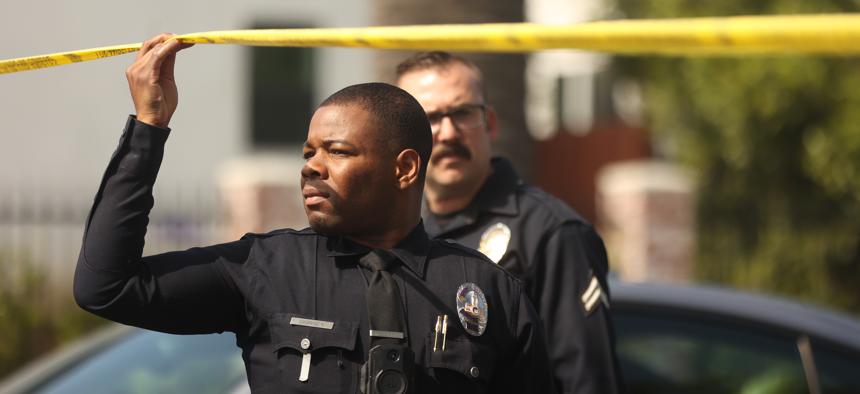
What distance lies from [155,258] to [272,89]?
12857 millimetres

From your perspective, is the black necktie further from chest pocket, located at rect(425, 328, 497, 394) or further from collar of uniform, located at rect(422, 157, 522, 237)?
collar of uniform, located at rect(422, 157, 522, 237)

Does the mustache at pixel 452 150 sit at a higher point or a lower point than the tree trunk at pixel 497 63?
higher

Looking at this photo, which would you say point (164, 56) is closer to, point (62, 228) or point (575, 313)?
point (575, 313)

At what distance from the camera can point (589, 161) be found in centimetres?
1600

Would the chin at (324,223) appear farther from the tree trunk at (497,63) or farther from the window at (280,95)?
the window at (280,95)

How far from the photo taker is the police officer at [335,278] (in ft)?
7.41

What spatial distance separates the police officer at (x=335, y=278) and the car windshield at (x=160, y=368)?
5.48ft

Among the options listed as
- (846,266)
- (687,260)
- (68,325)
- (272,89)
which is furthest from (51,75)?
(846,266)

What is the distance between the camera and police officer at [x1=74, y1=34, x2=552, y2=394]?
2.26 m

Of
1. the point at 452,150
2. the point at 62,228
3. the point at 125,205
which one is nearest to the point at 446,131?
the point at 452,150

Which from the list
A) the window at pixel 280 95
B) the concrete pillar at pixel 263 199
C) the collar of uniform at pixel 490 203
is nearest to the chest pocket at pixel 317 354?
the collar of uniform at pixel 490 203

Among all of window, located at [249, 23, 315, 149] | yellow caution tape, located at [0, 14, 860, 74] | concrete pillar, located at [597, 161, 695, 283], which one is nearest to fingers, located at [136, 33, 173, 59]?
yellow caution tape, located at [0, 14, 860, 74]

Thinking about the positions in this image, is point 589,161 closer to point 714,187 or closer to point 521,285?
point 714,187

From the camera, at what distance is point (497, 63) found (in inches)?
232
